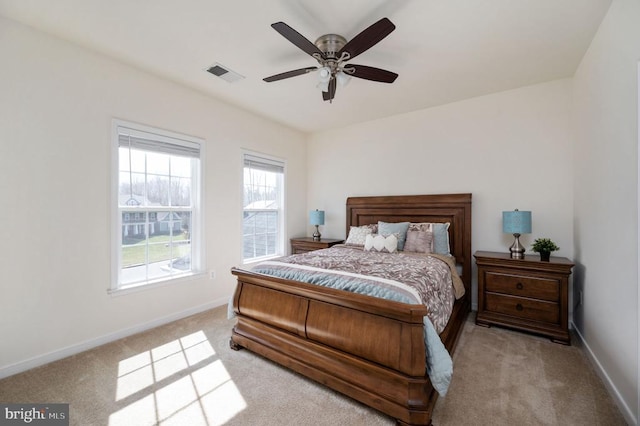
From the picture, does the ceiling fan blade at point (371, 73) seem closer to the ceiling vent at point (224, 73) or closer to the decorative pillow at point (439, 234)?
the ceiling vent at point (224, 73)

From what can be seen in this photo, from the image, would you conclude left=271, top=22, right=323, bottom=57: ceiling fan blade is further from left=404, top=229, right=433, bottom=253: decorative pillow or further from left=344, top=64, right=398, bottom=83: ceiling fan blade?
left=404, top=229, right=433, bottom=253: decorative pillow

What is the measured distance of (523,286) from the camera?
9.32 ft

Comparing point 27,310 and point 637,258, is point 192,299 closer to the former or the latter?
point 27,310

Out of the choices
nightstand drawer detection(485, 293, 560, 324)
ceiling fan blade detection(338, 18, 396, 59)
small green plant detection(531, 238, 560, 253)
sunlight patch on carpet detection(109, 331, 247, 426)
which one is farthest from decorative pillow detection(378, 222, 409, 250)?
sunlight patch on carpet detection(109, 331, 247, 426)

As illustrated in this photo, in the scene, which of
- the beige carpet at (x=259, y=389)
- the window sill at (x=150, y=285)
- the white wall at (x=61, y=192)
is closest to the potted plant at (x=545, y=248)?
the beige carpet at (x=259, y=389)

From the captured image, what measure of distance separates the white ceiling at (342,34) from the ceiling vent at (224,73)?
8cm

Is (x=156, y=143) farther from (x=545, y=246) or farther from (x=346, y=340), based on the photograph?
(x=545, y=246)

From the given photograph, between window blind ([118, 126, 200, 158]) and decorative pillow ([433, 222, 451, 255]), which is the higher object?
window blind ([118, 126, 200, 158])

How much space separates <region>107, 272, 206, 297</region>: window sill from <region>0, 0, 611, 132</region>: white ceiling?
2244mm

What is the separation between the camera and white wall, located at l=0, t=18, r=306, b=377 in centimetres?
215

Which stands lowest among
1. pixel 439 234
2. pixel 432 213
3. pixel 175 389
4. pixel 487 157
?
pixel 175 389

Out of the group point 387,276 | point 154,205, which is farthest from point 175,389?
point 154,205

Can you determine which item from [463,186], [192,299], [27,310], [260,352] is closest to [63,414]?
[27,310]

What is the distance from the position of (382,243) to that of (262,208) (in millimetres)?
2025
